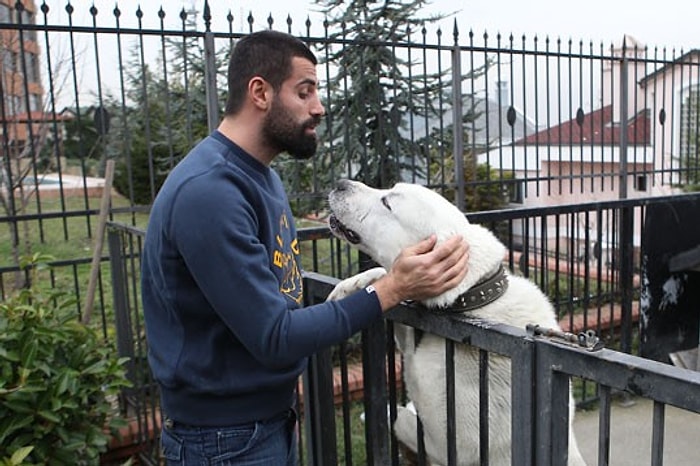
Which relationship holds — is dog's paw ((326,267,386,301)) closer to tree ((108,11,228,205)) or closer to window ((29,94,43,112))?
tree ((108,11,228,205))

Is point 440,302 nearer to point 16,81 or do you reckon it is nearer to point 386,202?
point 386,202

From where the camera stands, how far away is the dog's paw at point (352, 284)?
206 centimetres

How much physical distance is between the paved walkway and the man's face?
2.96 meters

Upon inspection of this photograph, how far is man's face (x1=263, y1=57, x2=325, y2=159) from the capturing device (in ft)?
5.61

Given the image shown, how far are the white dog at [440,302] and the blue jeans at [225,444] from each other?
46 centimetres

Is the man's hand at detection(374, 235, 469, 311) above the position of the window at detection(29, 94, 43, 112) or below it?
below

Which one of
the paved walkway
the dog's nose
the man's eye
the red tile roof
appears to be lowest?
the paved walkway

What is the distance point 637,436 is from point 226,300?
3.53 metres

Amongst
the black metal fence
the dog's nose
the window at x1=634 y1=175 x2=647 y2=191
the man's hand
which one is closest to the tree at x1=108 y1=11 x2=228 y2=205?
the black metal fence

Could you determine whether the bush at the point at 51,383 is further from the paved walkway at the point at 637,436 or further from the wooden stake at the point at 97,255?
the paved walkway at the point at 637,436

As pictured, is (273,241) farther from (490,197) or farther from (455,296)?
(490,197)

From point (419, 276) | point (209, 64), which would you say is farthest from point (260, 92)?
point (209, 64)

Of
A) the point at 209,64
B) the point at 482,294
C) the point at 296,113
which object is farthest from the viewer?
the point at 209,64

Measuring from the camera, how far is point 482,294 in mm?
1909
